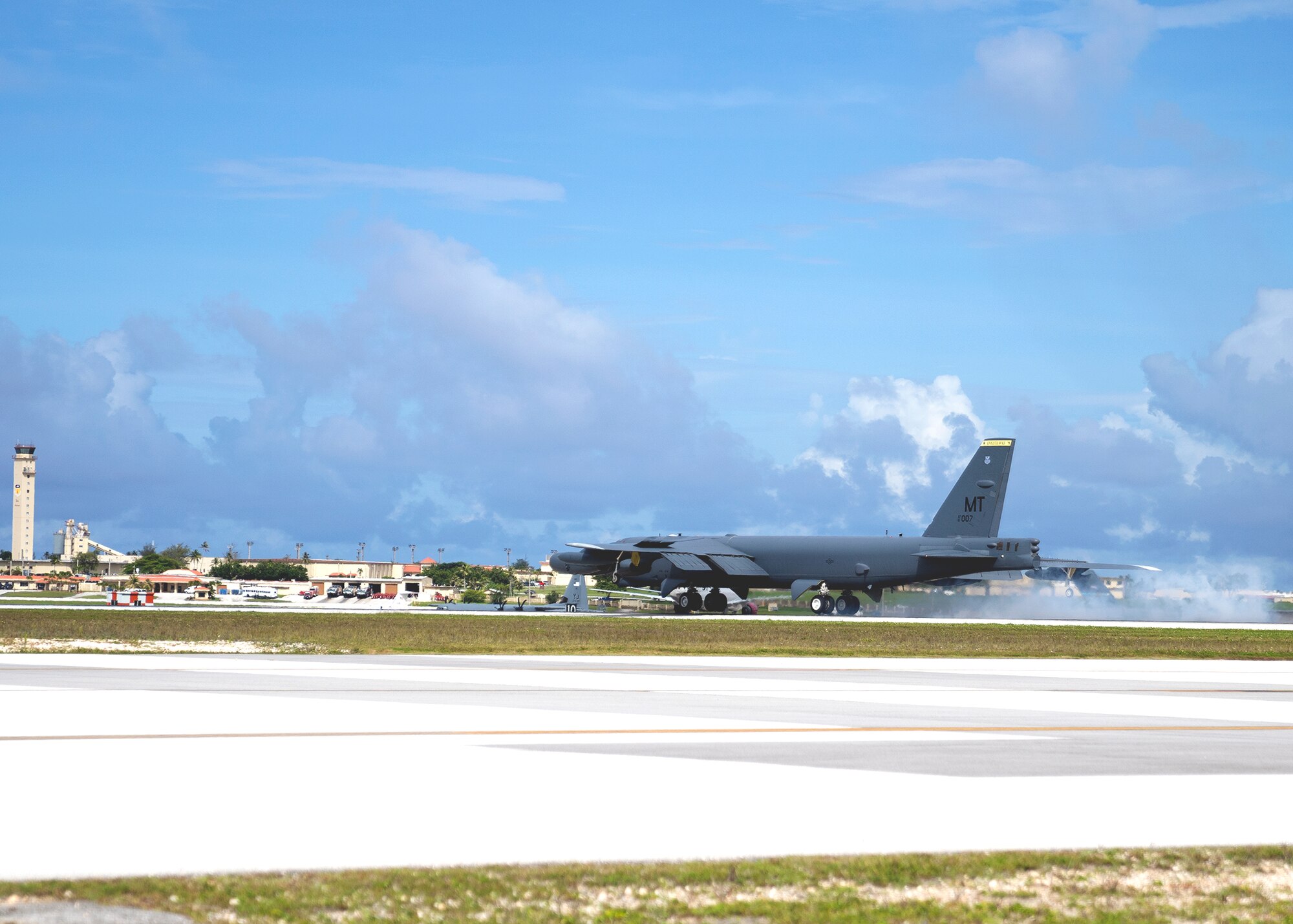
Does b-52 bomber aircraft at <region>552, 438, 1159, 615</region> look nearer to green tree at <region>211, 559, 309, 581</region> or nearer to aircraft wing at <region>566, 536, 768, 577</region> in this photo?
aircraft wing at <region>566, 536, 768, 577</region>

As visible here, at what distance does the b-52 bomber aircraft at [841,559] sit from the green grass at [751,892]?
56080 millimetres

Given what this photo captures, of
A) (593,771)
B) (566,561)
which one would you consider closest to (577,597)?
(566,561)

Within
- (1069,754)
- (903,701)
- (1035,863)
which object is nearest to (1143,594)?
(903,701)

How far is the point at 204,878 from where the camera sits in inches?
273

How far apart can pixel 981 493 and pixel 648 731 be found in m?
54.6

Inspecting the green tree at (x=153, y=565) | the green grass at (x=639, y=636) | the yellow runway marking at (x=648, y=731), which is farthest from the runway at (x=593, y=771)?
the green tree at (x=153, y=565)

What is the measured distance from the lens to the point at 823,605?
66.8m

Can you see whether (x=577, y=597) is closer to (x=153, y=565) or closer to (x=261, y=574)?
(x=261, y=574)

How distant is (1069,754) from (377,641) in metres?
23.9

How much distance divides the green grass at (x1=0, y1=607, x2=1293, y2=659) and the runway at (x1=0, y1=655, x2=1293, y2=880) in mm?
11312

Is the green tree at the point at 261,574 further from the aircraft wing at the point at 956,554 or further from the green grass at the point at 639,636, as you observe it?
the aircraft wing at the point at 956,554

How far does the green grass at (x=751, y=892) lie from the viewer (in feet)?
20.9

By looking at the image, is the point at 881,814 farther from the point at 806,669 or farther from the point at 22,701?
the point at 806,669

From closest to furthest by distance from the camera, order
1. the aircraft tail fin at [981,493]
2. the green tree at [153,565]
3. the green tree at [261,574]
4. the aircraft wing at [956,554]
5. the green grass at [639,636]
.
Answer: the green grass at [639,636]
the aircraft wing at [956,554]
the aircraft tail fin at [981,493]
the green tree at [261,574]
the green tree at [153,565]
